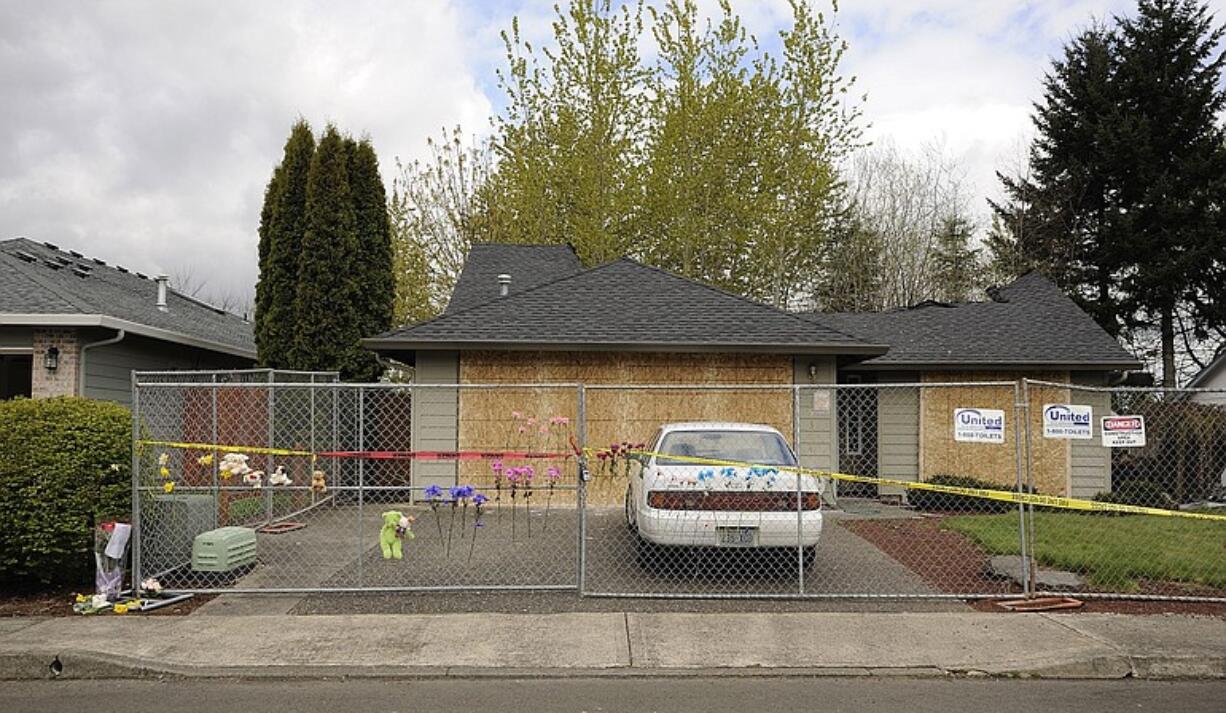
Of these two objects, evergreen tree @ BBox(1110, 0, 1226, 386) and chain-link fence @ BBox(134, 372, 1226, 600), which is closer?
chain-link fence @ BBox(134, 372, 1226, 600)

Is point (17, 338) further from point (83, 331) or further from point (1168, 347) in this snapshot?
point (1168, 347)

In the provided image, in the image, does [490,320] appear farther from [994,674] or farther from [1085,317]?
[1085,317]

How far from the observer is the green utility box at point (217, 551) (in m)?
8.66

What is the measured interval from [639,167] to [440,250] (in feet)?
21.3

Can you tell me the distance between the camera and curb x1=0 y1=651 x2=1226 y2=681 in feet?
20.7

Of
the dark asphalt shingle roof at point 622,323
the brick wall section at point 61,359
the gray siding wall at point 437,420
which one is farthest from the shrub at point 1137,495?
the brick wall section at point 61,359

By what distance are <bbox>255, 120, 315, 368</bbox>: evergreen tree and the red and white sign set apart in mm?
12792

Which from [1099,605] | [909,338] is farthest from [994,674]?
[909,338]

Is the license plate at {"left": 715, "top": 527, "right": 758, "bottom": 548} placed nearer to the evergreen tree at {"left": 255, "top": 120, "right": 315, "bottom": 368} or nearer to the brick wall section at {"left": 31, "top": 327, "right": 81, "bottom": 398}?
the brick wall section at {"left": 31, "top": 327, "right": 81, "bottom": 398}

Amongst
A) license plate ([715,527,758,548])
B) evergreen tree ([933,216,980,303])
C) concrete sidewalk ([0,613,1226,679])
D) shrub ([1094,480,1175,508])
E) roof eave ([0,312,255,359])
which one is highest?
evergreen tree ([933,216,980,303])

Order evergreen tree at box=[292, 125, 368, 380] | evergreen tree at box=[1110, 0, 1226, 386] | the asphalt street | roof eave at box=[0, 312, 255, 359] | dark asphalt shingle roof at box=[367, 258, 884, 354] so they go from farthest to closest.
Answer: evergreen tree at box=[1110, 0, 1226, 386] → evergreen tree at box=[292, 125, 368, 380] → dark asphalt shingle roof at box=[367, 258, 884, 354] → roof eave at box=[0, 312, 255, 359] → the asphalt street

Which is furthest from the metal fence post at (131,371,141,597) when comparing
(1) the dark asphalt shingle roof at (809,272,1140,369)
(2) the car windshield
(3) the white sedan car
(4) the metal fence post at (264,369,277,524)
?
(1) the dark asphalt shingle roof at (809,272,1140,369)

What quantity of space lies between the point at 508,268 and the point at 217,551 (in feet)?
38.1

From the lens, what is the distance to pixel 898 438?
1617cm
